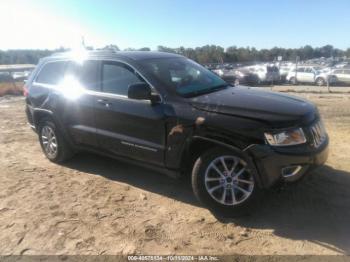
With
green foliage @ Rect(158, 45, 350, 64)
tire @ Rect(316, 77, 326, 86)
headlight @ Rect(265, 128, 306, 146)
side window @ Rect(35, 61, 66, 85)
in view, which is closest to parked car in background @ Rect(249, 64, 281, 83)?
tire @ Rect(316, 77, 326, 86)

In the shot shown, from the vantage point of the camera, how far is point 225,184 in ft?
13.5

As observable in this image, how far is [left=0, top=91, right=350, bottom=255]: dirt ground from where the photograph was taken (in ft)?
12.2

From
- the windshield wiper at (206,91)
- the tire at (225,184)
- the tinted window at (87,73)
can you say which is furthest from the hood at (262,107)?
the tinted window at (87,73)

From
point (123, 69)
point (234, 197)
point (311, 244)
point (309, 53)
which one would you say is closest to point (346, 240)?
point (311, 244)

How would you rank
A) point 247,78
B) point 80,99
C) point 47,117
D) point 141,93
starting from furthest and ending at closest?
point 247,78, point 47,117, point 80,99, point 141,93

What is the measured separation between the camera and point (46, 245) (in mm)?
3805

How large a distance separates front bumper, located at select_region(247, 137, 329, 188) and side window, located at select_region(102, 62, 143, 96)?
1.80 meters

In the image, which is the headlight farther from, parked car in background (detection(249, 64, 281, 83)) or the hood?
parked car in background (detection(249, 64, 281, 83))

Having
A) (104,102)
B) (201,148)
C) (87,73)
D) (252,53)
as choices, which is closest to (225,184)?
(201,148)

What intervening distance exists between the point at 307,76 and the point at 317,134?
27353 mm

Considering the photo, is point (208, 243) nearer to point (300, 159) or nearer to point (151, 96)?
point (300, 159)

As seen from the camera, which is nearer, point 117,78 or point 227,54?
point 117,78

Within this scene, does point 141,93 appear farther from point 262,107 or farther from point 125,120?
point 262,107

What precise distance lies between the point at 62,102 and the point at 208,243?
3.24m
